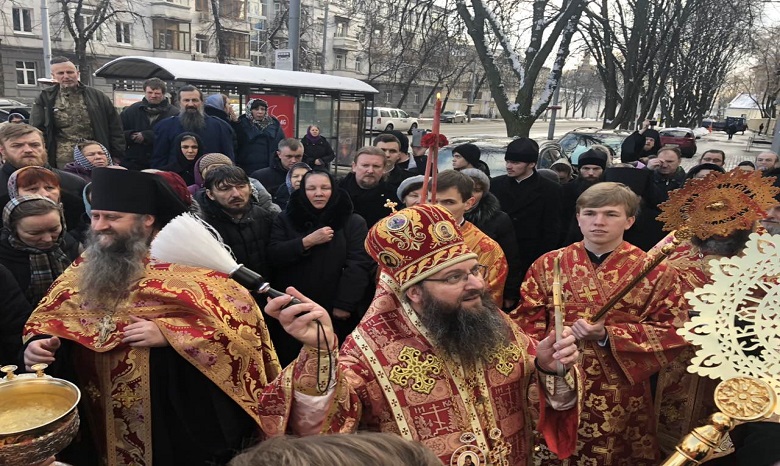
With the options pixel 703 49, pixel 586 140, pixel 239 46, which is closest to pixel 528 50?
→ pixel 586 140

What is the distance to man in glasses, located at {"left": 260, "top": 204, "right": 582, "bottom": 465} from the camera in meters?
2.12

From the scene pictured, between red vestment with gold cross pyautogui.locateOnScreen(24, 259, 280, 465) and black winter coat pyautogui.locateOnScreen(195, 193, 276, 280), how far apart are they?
1.27 m

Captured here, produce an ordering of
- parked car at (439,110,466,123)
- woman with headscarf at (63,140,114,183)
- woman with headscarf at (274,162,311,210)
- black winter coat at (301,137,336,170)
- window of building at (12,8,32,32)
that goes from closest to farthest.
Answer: woman with headscarf at (63,140,114,183), woman with headscarf at (274,162,311,210), black winter coat at (301,137,336,170), window of building at (12,8,32,32), parked car at (439,110,466,123)

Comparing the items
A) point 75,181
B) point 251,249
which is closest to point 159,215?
point 251,249

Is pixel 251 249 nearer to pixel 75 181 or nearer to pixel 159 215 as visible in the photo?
pixel 159 215

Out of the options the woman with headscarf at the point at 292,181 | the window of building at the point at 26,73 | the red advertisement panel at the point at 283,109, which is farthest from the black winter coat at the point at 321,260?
the window of building at the point at 26,73

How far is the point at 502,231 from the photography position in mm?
4492

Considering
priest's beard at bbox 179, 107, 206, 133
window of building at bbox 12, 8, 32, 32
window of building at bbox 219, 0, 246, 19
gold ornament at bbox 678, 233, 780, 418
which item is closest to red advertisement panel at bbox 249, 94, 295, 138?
priest's beard at bbox 179, 107, 206, 133

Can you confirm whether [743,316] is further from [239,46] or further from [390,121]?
[239,46]

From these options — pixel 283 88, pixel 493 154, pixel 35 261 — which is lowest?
pixel 35 261

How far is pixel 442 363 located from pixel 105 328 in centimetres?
141

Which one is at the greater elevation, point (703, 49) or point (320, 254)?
point (703, 49)

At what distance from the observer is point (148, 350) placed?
2.44m

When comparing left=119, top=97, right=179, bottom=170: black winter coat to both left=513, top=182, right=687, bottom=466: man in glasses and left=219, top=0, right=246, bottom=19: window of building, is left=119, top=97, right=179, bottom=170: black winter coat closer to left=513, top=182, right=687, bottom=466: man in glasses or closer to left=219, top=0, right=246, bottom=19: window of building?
left=513, top=182, right=687, bottom=466: man in glasses
